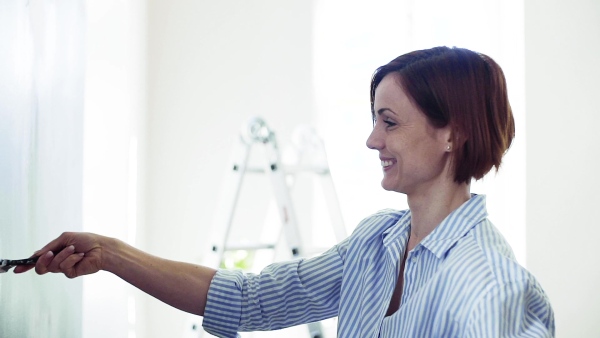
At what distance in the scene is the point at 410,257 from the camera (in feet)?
4.13

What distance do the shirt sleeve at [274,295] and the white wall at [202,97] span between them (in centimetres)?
235

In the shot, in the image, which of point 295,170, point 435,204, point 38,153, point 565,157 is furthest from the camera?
point 565,157

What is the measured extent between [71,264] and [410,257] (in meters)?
0.57

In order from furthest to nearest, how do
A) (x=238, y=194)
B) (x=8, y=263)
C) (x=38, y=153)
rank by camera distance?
1. (x=238, y=194)
2. (x=38, y=153)
3. (x=8, y=263)

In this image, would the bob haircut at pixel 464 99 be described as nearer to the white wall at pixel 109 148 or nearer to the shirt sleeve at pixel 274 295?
the shirt sleeve at pixel 274 295

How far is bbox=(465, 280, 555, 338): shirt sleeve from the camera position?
1.02 metres

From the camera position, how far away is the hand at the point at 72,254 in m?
1.14

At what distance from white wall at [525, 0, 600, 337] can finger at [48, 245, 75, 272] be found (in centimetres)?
342

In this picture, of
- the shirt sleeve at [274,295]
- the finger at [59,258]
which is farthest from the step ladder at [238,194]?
the finger at [59,258]

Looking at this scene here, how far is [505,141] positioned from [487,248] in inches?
10.2

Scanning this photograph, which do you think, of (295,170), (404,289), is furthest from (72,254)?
(295,170)

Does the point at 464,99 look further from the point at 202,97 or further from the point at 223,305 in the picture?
the point at 202,97

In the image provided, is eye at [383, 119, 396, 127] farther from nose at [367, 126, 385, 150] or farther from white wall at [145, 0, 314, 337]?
white wall at [145, 0, 314, 337]

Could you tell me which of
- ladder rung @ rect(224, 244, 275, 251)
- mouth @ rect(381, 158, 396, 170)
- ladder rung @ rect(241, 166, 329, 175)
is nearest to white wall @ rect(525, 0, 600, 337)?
ladder rung @ rect(241, 166, 329, 175)
